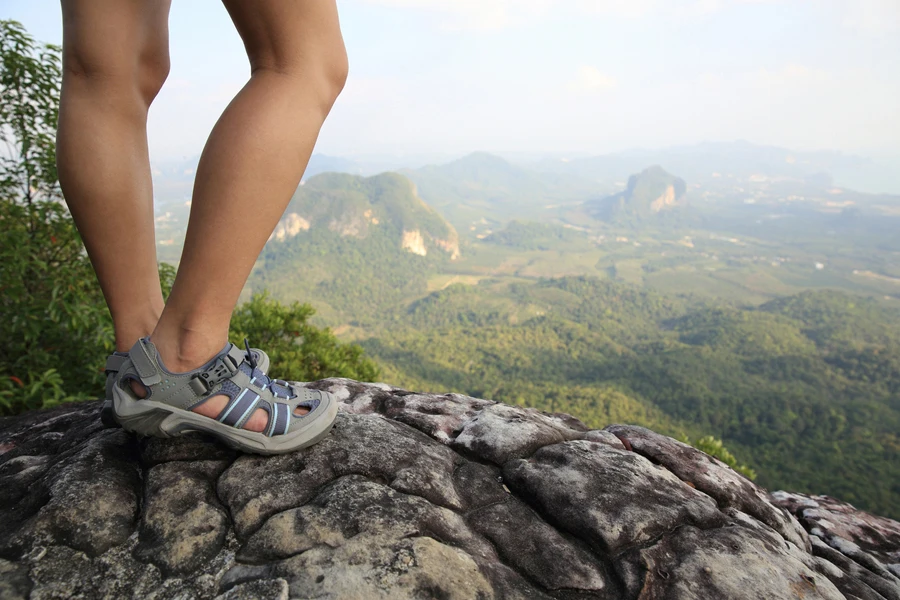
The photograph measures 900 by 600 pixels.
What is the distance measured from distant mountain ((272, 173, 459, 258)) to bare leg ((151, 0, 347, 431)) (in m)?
128

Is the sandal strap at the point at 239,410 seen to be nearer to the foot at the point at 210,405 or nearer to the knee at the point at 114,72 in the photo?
the foot at the point at 210,405

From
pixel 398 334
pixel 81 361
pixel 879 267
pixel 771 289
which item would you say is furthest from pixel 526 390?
pixel 879 267

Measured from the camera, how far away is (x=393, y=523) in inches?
51.6

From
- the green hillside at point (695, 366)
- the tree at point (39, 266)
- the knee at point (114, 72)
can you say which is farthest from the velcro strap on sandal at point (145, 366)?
the green hillside at point (695, 366)

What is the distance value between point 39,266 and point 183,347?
289cm

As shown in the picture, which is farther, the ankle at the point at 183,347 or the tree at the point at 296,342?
the tree at the point at 296,342

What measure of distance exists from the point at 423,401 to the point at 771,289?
119083 mm

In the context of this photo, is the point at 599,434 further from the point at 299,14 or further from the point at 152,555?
the point at 299,14

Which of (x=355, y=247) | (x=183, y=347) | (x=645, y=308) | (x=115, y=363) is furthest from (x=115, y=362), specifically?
(x=355, y=247)

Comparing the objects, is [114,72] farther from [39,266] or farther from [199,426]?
[39,266]

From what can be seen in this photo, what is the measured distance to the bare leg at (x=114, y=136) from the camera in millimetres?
1354

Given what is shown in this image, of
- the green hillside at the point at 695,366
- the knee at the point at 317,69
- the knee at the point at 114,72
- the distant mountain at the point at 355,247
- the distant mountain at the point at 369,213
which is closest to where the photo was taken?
the knee at the point at 317,69

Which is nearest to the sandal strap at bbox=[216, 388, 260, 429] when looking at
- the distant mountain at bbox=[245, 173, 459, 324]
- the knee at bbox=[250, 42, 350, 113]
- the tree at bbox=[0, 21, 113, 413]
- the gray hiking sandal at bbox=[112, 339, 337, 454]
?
the gray hiking sandal at bbox=[112, 339, 337, 454]

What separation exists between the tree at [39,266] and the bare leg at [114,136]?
197cm
